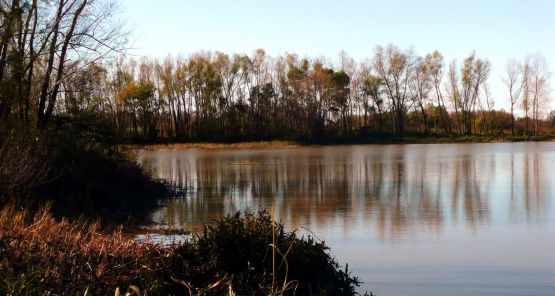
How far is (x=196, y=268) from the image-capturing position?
5.34 m

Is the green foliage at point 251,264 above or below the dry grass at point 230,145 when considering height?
below

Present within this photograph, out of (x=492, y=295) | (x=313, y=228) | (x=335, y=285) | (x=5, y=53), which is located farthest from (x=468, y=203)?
(x=5, y=53)

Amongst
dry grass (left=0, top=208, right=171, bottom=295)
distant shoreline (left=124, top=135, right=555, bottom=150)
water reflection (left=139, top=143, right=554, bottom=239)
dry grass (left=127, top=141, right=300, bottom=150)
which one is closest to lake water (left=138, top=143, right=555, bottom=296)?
water reflection (left=139, top=143, right=554, bottom=239)

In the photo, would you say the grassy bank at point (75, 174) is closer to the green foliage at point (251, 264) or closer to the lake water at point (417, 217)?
the lake water at point (417, 217)

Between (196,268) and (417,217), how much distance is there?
8494 mm

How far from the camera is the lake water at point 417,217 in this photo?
809 centimetres

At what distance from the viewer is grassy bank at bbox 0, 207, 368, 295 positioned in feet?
16.7

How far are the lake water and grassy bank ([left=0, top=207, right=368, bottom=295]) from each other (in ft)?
6.95

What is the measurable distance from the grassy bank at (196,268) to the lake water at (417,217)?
2.12 m

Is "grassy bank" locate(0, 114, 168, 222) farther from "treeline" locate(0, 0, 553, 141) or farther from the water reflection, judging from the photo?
"treeline" locate(0, 0, 553, 141)

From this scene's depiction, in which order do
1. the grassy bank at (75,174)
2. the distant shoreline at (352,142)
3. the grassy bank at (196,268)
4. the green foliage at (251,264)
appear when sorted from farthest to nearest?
the distant shoreline at (352,142) → the grassy bank at (75,174) → the green foliage at (251,264) → the grassy bank at (196,268)

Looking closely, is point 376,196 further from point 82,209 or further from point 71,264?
point 71,264

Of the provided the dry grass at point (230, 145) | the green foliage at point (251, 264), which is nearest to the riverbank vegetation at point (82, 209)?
the green foliage at point (251, 264)

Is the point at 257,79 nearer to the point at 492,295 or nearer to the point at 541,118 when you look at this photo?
the point at 541,118
